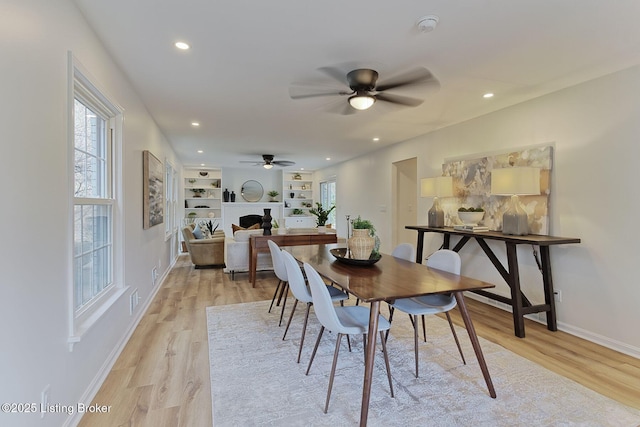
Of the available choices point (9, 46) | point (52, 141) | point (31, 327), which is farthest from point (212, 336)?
point (9, 46)

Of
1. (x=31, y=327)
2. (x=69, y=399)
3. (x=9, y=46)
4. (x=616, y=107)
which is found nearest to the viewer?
(x=9, y=46)

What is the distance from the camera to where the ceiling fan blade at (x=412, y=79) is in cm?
215

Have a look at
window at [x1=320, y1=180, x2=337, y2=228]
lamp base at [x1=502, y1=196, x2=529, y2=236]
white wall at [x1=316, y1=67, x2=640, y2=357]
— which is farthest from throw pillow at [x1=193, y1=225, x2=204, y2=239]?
lamp base at [x1=502, y1=196, x2=529, y2=236]

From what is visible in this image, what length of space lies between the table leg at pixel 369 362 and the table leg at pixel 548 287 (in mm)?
2256

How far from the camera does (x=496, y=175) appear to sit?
320 cm

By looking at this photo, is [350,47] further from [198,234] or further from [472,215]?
[198,234]

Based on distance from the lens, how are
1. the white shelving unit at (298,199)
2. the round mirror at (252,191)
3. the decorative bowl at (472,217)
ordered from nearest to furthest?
the decorative bowl at (472,217)
the round mirror at (252,191)
the white shelving unit at (298,199)

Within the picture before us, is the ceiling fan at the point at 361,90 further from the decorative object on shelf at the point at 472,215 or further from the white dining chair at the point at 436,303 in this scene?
the decorative object on shelf at the point at 472,215

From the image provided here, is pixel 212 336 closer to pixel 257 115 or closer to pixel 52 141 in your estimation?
pixel 52 141

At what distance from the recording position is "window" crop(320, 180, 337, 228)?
914cm

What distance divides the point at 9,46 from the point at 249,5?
112 cm

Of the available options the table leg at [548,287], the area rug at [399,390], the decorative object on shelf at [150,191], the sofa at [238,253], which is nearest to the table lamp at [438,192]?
the table leg at [548,287]

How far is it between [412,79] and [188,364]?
8.82ft

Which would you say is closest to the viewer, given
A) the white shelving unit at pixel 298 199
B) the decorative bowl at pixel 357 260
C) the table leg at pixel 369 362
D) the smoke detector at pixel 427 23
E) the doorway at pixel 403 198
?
the table leg at pixel 369 362
